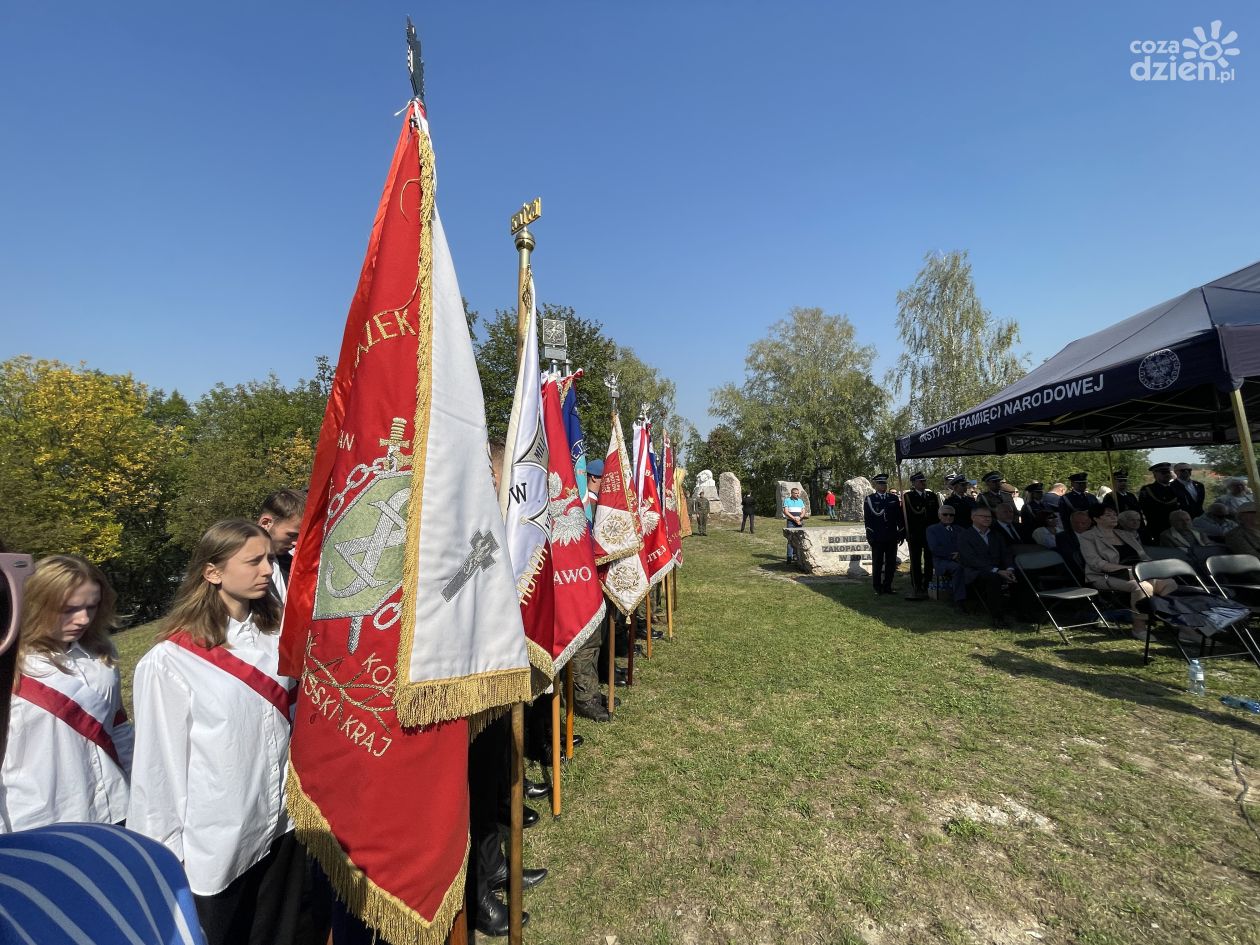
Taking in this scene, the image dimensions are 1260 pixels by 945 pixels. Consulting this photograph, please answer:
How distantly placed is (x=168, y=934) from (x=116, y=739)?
6.03 feet

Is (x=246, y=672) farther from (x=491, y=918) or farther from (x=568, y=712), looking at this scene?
(x=568, y=712)

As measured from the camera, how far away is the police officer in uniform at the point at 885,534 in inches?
396

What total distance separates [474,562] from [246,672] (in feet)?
3.03

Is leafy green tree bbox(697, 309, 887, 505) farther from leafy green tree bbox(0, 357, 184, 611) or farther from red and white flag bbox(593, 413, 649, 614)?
leafy green tree bbox(0, 357, 184, 611)

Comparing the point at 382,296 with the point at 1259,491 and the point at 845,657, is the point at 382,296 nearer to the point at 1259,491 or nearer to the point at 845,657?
the point at 1259,491

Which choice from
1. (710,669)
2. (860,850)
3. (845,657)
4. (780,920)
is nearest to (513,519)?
(780,920)

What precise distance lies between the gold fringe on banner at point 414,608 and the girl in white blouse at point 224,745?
0.70 m

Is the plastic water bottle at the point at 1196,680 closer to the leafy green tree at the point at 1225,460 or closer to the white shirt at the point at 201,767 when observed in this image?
the white shirt at the point at 201,767

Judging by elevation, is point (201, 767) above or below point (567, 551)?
below

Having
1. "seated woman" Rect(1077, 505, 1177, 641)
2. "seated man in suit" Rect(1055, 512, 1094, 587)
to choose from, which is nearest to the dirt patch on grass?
"seated woman" Rect(1077, 505, 1177, 641)

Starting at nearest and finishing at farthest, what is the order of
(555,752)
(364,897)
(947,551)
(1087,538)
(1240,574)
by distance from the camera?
1. (364,897)
2. (555,752)
3. (1240,574)
4. (1087,538)
5. (947,551)

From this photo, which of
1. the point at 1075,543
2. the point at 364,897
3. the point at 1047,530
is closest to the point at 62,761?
the point at 364,897

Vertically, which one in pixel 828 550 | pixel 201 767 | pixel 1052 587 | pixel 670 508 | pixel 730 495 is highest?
pixel 730 495

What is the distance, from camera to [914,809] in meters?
3.42
